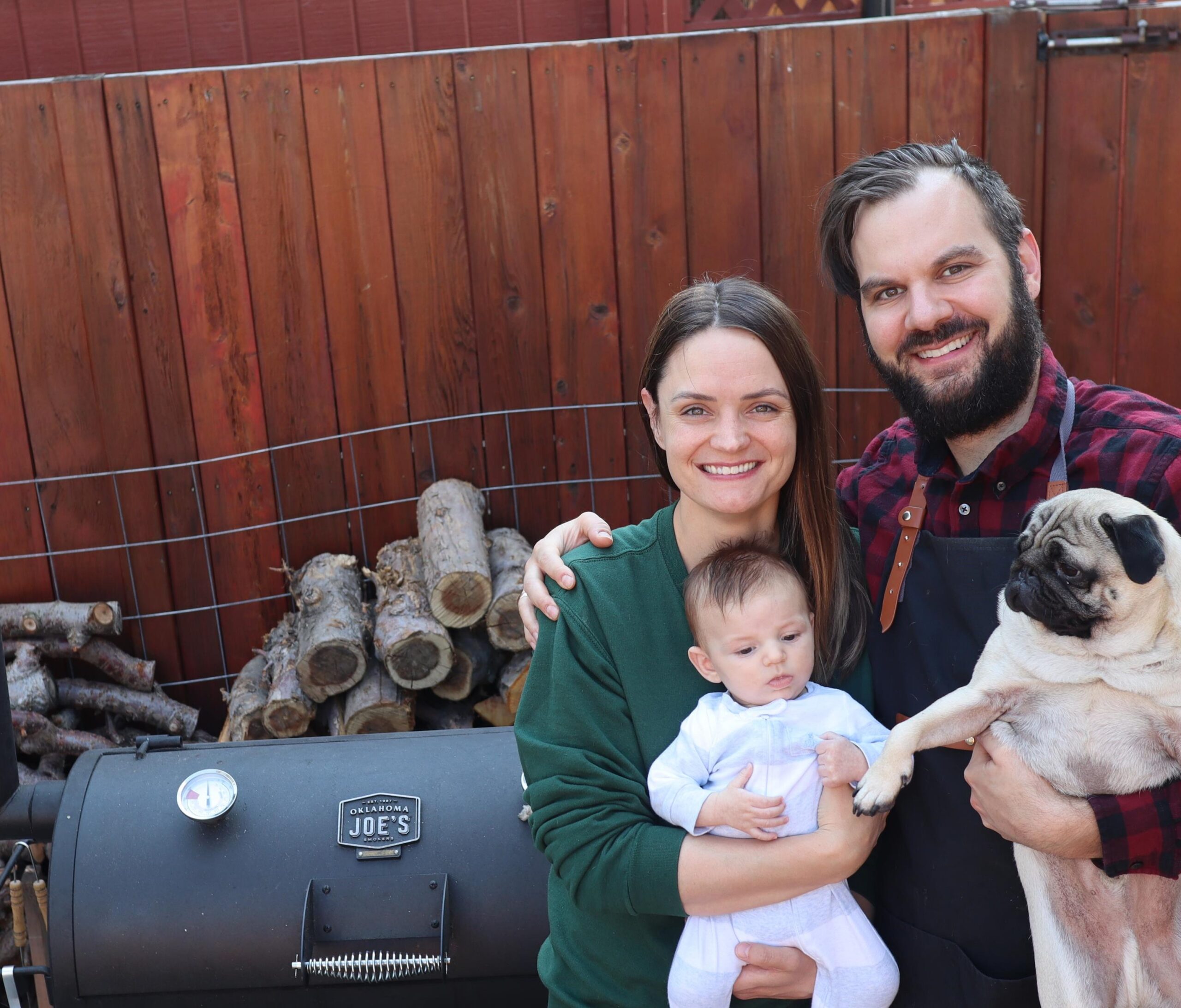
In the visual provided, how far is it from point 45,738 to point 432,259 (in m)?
2.62

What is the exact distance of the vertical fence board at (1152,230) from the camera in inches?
182

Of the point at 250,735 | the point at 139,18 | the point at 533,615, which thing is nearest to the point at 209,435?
the point at 250,735

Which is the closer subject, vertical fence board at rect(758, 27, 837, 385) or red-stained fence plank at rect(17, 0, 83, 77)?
vertical fence board at rect(758, 27, 837, 385)

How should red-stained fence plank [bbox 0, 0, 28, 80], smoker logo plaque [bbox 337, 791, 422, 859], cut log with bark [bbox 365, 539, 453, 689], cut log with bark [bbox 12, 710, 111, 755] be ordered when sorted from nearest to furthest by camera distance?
smoker logo plaque [bbox 337, 791, 422, 859], cut log with bark [bbox 365, 539, 453, 689], cut log with bark [bbox 12, 710, 111, 755], red-stained fence plank [bbox 0, 0, 28, 80]

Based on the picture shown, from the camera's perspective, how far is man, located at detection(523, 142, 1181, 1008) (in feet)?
6.42

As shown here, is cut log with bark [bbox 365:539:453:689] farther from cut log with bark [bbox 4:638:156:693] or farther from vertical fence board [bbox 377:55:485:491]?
cut log with bark [bbox 4:638:156:693]

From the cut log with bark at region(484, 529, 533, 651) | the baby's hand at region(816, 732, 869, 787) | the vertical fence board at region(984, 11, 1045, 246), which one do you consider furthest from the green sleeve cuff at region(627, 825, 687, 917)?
the vertical fence board at region(984, 11, 1045, 246)

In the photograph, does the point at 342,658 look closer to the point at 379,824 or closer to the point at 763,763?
the point at 379,824

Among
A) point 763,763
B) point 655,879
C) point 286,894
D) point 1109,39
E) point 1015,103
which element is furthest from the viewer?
point 1015,103

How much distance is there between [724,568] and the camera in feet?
6.93

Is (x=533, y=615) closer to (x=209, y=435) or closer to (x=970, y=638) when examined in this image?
(x=970, y=638)

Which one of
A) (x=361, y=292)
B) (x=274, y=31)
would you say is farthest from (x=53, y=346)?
(x=274, y=31)

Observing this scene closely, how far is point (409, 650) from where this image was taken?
4.23 meters

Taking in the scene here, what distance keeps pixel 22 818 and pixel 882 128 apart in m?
4.18
